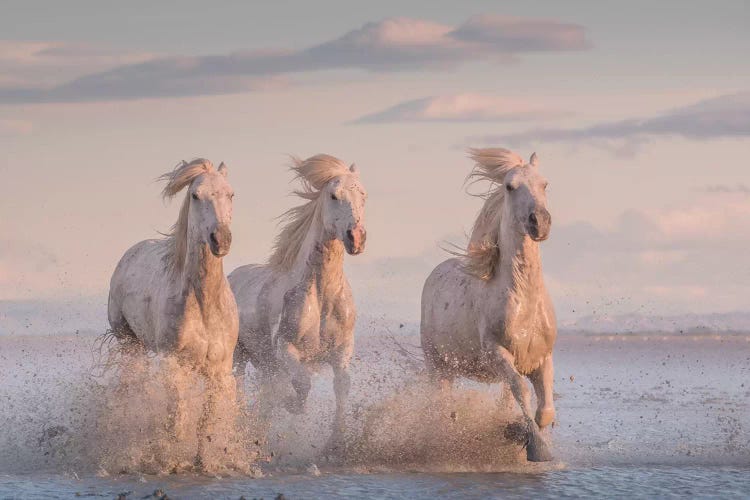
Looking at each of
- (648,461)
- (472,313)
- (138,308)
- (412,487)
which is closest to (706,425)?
(648,461)

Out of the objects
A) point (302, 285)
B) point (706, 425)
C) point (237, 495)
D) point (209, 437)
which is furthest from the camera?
point (706, 425)

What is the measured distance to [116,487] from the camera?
11.0m

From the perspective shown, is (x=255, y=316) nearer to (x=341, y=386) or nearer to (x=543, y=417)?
(x=341, y=386)

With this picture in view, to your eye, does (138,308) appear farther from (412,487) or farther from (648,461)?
(648,461)

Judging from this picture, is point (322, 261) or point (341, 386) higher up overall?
point (322, 261)

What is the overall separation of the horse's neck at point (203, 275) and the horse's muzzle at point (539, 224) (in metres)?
2.74

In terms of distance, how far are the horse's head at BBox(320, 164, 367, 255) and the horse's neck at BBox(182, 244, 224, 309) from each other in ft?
4.51

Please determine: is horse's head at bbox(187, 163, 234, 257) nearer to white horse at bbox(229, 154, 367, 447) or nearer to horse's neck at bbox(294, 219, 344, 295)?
white horse at bbox(229, 154, 367, 447)

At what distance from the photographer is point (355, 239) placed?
12.0 meters

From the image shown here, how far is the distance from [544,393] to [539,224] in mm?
1622

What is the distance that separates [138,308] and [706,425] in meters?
8.23

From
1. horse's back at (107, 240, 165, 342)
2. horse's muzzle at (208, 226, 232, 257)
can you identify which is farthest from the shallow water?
horse's muzzle at (208, 226, 232, 257)

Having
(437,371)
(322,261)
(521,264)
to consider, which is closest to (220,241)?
(322,261)

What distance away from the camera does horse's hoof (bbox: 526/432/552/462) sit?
37.5ft
